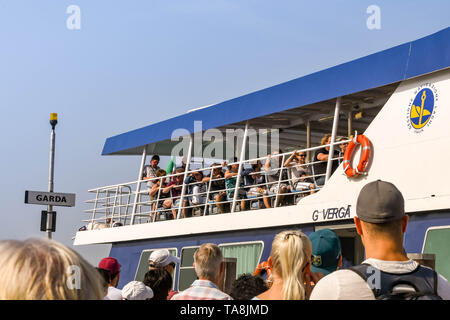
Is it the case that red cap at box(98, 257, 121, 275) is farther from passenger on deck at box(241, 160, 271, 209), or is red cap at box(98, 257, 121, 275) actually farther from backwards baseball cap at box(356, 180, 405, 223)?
passenger on deck at box(241, 160, 271, 209)

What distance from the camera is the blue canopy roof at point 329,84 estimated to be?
9.92 meters

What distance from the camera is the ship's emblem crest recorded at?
31.9 ft

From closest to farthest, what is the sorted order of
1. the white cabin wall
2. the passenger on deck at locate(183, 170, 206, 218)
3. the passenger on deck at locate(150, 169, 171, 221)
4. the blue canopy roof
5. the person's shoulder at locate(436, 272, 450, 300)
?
the person's shoulder at locate(436, 272, 450, 300)
the white cabin wall
the blue canopy roof
the passenger on deck at locate(183, 170, 206, 218)
the passenger on deck at locate(150, 169, 171, 221)

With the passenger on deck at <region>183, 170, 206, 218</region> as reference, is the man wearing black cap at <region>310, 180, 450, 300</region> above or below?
below

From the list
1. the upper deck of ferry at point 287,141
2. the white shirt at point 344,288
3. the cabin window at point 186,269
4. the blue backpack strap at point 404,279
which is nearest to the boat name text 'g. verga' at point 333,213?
the upper deck of ferry at point 287,141

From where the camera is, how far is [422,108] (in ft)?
32.4

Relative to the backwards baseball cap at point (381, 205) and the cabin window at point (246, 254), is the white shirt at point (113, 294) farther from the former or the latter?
the cabin window at point (246, 254)

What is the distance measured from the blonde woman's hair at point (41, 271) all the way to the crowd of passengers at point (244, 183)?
9.29 metres

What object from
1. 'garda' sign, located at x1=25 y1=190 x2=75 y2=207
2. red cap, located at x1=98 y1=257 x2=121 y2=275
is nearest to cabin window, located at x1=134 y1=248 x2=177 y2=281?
'garda' sign, located at x1=25 y1=190 x2=75 y2=207

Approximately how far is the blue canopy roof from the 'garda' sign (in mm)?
2448

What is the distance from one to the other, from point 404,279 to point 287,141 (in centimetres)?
1388

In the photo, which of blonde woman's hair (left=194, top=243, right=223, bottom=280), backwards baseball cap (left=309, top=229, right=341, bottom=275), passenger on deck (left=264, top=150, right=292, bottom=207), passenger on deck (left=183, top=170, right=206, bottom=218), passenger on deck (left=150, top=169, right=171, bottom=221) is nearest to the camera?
blonde woman's hair (left=194, top=243, right=223, bottom=280)
